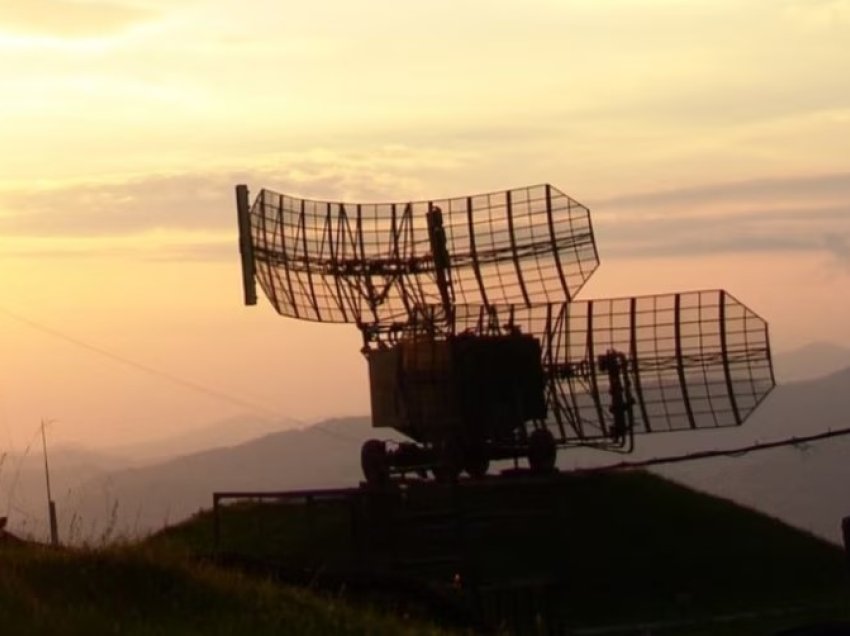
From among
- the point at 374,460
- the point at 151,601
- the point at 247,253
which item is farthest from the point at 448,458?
the point at 151,601

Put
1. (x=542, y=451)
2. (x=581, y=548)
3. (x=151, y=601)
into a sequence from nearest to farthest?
1. (x=151, y=601)
2. (x=581, y=548)
3. (x=542, y=451)

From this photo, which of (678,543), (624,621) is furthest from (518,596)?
(678,543)

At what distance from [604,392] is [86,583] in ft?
60.3

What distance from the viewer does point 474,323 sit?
3409 centimetres

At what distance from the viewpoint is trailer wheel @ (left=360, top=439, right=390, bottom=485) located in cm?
3384

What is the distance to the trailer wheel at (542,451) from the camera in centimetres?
3294

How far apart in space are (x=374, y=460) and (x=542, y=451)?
2.91 meters

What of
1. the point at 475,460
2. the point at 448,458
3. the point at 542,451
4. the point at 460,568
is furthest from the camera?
the point at 475,460

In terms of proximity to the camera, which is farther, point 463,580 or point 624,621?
point 624,621

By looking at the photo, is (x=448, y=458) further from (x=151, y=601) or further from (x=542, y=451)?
(x=151, y=601)

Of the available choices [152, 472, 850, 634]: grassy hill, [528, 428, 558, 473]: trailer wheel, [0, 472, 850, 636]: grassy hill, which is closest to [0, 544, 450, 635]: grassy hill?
[0, 472, 850, 636]: grassy hill

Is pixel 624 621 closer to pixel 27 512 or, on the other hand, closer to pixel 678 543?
pixel 678 543

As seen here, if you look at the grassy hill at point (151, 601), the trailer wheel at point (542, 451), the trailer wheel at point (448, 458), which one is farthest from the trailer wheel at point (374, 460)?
the grassy hill at point (151, 601)

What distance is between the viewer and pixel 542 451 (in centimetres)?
3300
